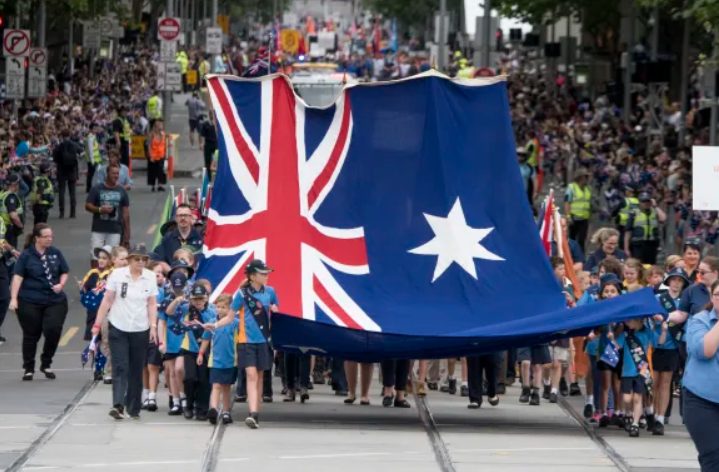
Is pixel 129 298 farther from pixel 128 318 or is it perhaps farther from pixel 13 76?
pixel 13 76

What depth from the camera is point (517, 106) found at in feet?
195

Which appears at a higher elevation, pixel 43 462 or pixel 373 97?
pixel 373 97

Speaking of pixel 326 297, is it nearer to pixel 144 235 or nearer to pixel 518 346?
pixel 518 346

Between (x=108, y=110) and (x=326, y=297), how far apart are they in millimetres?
32276

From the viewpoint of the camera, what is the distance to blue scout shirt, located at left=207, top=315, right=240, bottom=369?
59.5 feet

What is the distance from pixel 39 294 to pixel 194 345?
3.73 meters

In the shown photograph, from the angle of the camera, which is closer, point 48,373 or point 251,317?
point 251,317

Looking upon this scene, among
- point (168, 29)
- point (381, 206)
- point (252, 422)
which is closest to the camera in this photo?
point (252, 422)

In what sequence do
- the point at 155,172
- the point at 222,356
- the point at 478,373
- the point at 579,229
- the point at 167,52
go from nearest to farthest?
the point at 222,356, the point at 478,373, the point at 579,229, the point at 155,172, the point at 167,52

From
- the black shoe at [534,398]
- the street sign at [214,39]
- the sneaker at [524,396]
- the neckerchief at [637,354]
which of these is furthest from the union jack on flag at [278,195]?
the street sign at [214,39]

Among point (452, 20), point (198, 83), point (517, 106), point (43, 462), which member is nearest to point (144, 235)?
→ point (43, 462)

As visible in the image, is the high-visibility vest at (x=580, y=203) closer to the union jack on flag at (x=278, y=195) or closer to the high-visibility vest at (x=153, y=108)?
the union jack on flag at (x=278, y=195)

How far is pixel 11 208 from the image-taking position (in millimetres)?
27844

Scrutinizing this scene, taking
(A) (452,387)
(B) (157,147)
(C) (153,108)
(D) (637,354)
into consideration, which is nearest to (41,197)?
(B) (157,147)
